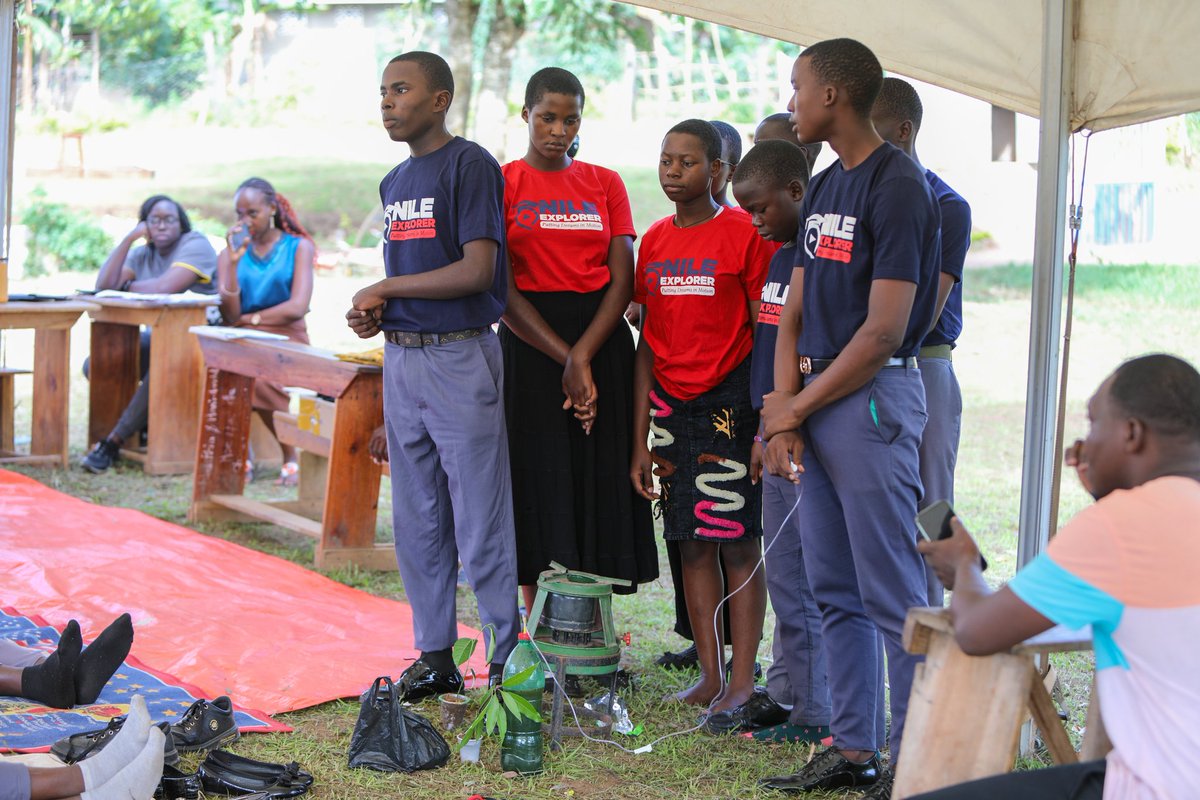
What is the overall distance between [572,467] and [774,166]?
4.22ft

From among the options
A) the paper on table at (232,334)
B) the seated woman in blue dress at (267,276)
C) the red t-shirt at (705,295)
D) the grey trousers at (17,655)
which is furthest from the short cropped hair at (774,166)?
the seated woman in blue dress at (267,276)

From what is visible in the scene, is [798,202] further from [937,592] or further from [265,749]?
[265,749]

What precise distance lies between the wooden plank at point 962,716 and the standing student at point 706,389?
1654 millimetres

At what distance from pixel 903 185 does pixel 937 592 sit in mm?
1358

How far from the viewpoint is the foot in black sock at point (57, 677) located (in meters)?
3.80

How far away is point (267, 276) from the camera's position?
25.4 ft

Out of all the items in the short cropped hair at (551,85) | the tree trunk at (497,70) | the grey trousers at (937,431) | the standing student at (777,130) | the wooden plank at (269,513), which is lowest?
the wooden plank at (269,513)

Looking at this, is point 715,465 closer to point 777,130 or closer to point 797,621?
point 797,621

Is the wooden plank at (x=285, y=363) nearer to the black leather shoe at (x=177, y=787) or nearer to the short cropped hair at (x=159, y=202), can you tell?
the short cropped hair at (x=159, y=202)

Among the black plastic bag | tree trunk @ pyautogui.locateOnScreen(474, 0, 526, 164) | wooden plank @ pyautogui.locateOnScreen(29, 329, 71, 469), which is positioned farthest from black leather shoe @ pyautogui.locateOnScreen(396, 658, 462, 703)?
tree trunk @ pyautogui.locateOnScreen(474, 0, 526, 164)

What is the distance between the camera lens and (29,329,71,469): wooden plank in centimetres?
780

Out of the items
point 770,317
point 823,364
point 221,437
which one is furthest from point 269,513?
point 823,364

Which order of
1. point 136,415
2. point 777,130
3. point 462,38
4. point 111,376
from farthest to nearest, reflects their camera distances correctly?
point 462,38, point 111,376, point 136,415, point 777,130

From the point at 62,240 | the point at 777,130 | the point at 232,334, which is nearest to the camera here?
the point at 777,130
